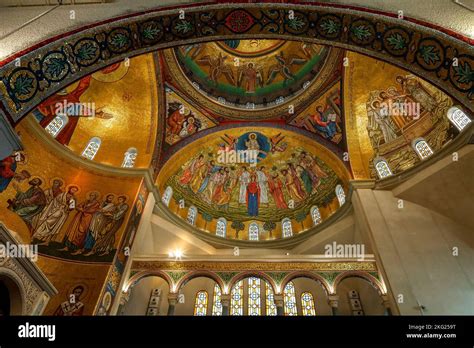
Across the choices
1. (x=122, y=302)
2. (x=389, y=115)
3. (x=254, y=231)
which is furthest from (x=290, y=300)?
(x=389, y=115)

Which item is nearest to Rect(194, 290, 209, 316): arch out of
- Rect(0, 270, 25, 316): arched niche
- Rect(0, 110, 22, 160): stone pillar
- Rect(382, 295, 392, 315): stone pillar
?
Rect(382, 295, 392, 315): stone pillar

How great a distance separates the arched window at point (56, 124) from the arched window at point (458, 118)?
14.6 meters

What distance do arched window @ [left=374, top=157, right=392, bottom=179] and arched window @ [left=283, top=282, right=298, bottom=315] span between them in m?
6.11

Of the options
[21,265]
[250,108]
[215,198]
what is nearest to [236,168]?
[215,198]

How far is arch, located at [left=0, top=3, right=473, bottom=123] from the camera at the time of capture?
5.89 metres

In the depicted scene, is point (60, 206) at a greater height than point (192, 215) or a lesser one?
lesser

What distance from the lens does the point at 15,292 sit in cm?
546

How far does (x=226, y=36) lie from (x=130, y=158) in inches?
303

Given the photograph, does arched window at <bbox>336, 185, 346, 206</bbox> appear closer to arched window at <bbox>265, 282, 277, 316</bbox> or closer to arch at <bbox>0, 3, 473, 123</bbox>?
arched window at <bbox>265, 282, 277, 316</bbox>

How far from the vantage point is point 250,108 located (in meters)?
16.6

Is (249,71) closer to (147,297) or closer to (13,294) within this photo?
(147,297)
